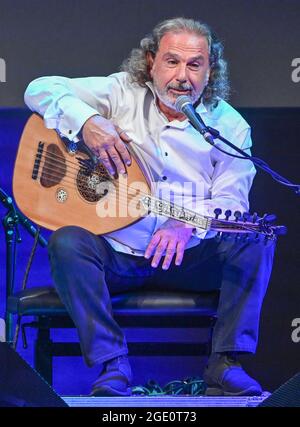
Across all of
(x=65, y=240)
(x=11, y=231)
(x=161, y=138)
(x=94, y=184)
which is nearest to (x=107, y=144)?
(x=94, y=184)

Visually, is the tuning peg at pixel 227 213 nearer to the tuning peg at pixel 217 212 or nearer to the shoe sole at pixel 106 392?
the tuning peg at pixel 217 212

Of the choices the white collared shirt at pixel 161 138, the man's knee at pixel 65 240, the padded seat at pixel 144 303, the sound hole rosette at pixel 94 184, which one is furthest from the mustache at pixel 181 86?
the padded seat at pixel 144 303

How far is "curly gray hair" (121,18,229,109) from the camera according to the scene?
3.40m

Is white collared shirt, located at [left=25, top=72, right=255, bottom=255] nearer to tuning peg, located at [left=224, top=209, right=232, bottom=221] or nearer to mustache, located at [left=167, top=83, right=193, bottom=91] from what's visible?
mustache, located at [left=167, top=83, right=193, bottom=91]

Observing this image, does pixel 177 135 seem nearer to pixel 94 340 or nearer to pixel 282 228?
pixel 282 228

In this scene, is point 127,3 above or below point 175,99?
above

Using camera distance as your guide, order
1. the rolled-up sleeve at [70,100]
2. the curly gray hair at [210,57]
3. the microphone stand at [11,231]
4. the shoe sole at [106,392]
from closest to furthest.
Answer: the shoe sole at [106,392], the rolled-up sleeve at [70,100], the curly gray hair at [210,57], the microphone stand at [11,231]

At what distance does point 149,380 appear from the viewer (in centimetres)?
360

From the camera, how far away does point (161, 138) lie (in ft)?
11.0

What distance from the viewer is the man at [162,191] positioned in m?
2.95

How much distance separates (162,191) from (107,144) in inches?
12.9

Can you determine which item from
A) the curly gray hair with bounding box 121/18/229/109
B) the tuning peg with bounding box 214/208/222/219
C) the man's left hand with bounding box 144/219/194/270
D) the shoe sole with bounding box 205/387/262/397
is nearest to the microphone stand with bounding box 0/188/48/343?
the man's left hand with bounding box 144/219/194/270

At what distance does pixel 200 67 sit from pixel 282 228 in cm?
77
